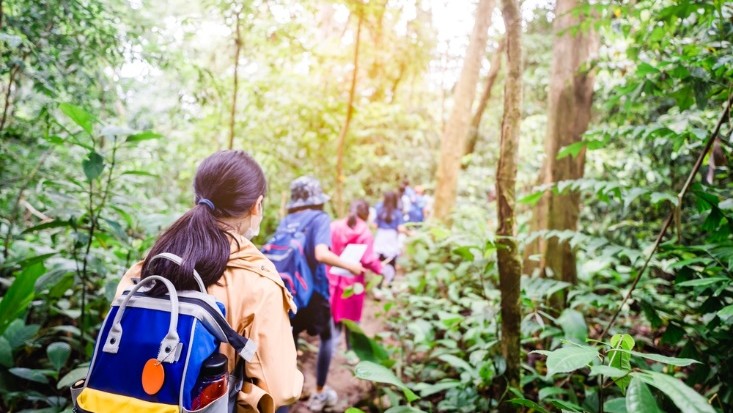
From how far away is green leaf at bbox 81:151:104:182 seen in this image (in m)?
2.35

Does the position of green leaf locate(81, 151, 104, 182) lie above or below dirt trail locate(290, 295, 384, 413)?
above

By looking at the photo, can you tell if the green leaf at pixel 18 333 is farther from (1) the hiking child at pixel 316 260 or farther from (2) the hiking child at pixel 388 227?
(2) the hiking child at pixel 388 227

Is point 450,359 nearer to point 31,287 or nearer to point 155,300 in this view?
point 155,300

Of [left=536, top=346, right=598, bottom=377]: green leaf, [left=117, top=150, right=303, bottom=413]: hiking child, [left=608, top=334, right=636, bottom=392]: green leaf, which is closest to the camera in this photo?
[left=536, top=346, right=598, bottom=377]: green leaf

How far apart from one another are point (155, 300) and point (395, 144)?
11561 mm

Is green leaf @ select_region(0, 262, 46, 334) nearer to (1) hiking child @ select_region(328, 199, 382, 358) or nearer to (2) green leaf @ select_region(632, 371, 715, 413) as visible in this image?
(1) hiking child @ select_region(328, 199, 382, 358)

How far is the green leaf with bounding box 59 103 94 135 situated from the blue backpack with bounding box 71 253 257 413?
59.4 inches

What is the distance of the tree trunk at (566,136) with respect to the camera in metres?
4.01

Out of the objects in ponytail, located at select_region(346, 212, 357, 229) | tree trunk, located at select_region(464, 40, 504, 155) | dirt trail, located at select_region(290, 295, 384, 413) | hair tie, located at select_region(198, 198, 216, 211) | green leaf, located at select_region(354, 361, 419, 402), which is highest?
tree trunk, located at select_region(464, 40, 504, 155)

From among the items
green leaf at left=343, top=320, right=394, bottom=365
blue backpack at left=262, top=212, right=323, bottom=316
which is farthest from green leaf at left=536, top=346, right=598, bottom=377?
blue backpack at left=262, top=212, right=323, bottom=316

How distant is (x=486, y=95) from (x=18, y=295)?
11.9 metres

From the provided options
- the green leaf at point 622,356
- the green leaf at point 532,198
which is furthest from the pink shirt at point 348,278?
the green leaf at point 622,356

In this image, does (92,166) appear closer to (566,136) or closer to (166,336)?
(166,336)

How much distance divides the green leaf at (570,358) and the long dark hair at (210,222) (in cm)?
111
